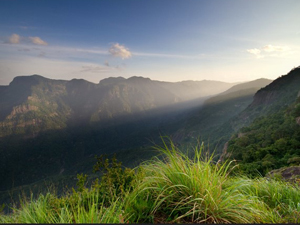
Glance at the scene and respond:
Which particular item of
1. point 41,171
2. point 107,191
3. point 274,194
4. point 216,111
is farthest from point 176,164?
point 41,171

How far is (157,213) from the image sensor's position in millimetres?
2658

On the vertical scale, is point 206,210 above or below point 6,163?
above

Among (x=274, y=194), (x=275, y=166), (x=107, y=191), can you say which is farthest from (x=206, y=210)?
(x=275, y=166)

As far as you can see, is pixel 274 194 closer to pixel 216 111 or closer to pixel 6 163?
pixel 216 111

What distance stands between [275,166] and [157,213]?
2074 cm

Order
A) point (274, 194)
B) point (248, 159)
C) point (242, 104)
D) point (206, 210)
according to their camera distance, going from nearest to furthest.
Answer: point (206, 210) → point (274, 194) → point (248, 159) → point (242, 104)

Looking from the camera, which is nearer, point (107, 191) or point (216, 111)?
point (107, 191)

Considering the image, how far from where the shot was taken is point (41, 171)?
171875 millimetres

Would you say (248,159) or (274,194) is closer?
(274,194)

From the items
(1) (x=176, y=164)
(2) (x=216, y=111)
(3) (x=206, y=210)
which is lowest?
(2) (x=216, y=111)

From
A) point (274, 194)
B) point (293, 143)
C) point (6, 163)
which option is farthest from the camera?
point (6, 163)

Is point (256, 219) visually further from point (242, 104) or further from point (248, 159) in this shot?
point (242, 104)

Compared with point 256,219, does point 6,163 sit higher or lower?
lower

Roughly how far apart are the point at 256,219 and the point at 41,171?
207m
